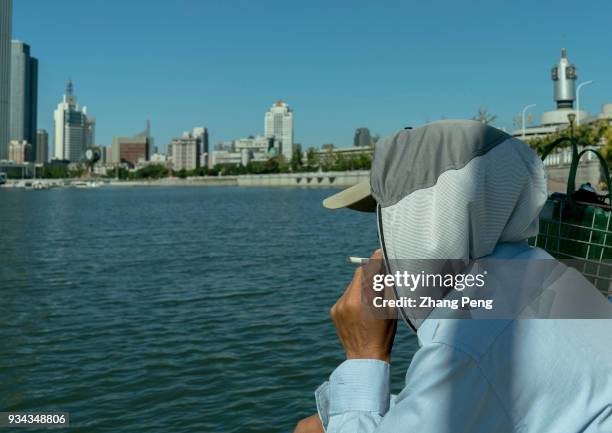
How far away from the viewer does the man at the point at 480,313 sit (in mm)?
1257

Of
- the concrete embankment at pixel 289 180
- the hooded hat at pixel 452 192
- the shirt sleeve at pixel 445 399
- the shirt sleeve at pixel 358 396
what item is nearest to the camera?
the shirt sleeve at pixel 445 399

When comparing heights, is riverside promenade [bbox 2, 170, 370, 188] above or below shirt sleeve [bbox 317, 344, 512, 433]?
above

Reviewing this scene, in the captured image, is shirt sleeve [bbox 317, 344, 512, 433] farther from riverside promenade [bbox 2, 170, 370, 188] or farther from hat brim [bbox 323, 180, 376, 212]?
riverside promenade [bbox 2, 170, 370, 188]

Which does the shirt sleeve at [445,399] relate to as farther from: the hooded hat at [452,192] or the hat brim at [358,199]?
the hat brim at [358,199]

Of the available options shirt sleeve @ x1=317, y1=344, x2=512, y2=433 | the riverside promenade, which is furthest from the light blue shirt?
the riverside promenade

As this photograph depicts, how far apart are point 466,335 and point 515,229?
13.2 inches

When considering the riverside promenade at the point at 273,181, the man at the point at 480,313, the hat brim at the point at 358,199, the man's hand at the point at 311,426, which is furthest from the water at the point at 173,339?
the riverside promenade at the point at 273,181

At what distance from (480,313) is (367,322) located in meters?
0.38

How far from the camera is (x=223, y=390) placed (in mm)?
7504

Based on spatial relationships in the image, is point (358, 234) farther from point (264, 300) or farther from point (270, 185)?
point (270, 185)

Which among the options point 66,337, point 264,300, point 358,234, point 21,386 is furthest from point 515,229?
point 358,234

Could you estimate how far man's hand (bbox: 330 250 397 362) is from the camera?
5.35 ft

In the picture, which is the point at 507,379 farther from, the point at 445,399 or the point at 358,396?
the point at 358,396

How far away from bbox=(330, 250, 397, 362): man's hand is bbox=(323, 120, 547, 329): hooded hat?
14 centimetres
